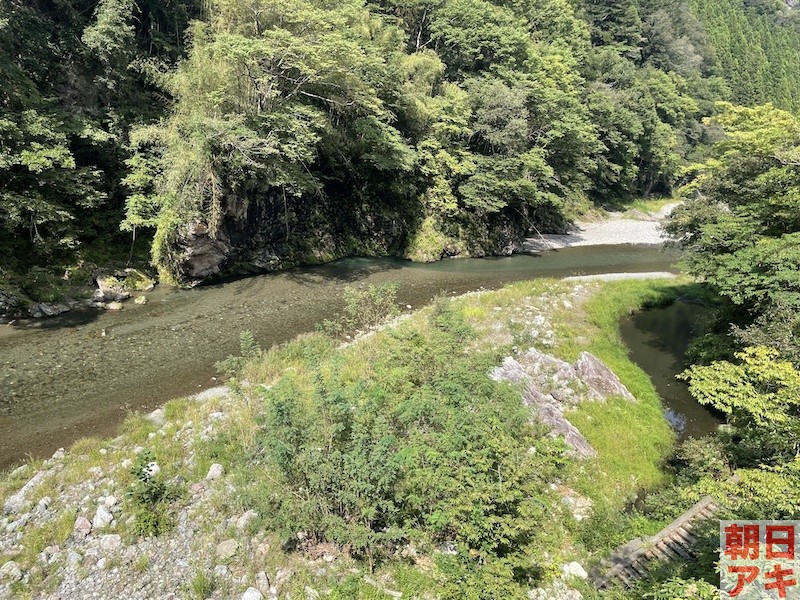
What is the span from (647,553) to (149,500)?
8867 mm

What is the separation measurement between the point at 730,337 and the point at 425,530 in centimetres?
1365

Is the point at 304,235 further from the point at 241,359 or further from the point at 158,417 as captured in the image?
the point at 158,417

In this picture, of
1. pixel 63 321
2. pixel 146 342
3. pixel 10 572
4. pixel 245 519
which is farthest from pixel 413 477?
pixel 63 321

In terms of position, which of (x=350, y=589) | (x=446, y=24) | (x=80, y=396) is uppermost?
(x=446, y=24)

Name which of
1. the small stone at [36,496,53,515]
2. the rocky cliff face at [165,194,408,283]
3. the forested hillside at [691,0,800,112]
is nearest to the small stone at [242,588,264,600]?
the small stone at [36,496,53,515]

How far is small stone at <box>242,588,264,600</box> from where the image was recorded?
234 inches

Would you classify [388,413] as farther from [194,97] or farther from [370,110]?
[370,110]

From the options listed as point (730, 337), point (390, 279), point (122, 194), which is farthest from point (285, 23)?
point (730, 337)

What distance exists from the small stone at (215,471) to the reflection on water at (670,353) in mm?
12492

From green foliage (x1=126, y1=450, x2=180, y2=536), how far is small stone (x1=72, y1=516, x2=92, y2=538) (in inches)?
24.5

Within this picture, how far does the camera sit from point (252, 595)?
19.6 ft

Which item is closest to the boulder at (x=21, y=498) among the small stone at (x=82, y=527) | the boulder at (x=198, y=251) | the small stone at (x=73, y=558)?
the small stone at (x=82, y=527)

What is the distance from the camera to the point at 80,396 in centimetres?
1209

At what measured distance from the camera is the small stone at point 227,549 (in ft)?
21.9
